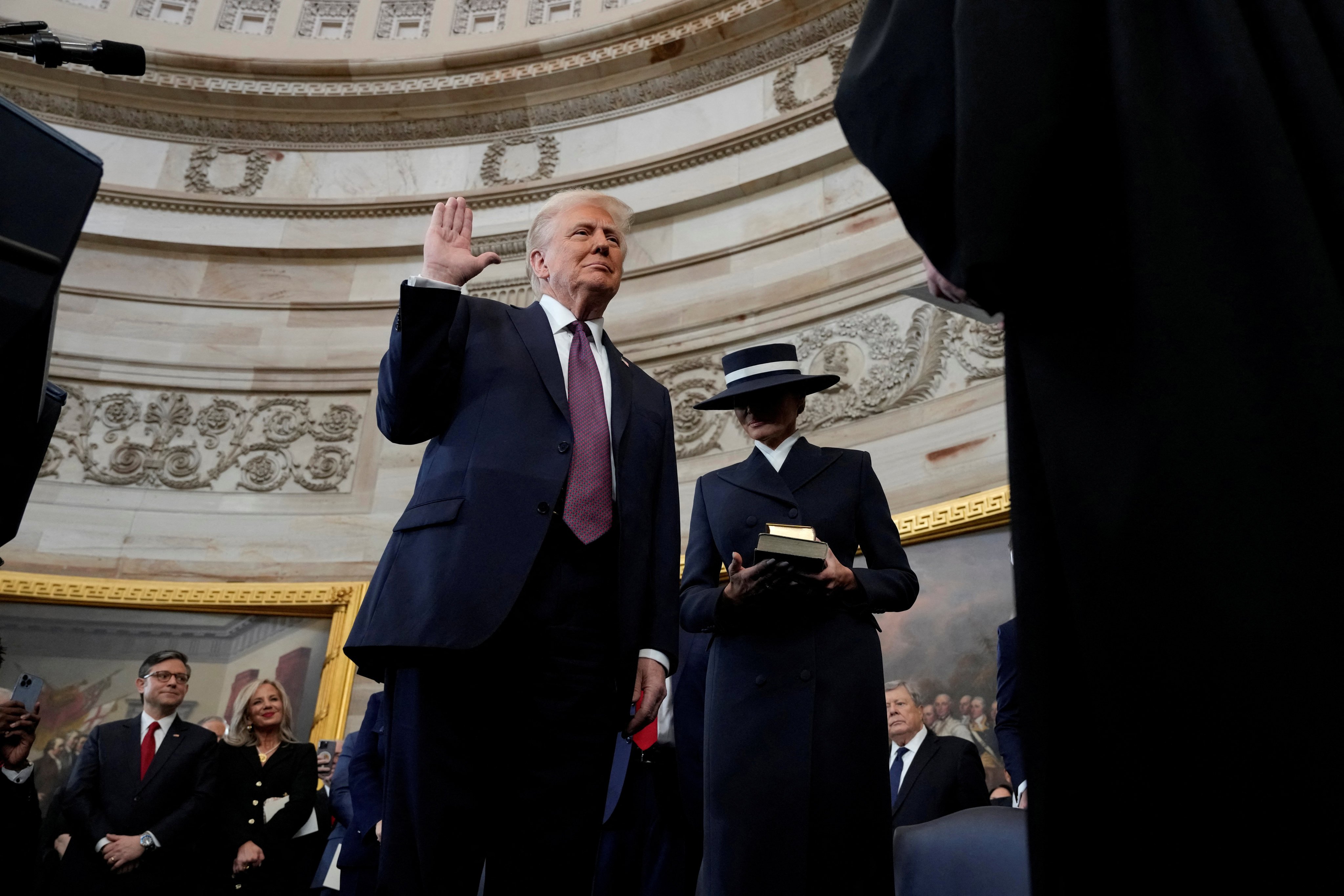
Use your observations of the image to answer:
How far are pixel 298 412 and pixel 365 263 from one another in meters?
1.52

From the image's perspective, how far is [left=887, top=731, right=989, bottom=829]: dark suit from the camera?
416cm

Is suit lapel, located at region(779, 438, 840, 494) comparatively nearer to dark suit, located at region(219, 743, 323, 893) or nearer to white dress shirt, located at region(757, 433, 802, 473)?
white dress shirt, located at region(757, 433, 802, 473)

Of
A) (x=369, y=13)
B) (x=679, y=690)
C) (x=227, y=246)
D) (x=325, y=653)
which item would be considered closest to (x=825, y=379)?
(x=679, y=690)

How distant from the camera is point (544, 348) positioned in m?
2.39

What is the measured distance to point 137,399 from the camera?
26.5 feet

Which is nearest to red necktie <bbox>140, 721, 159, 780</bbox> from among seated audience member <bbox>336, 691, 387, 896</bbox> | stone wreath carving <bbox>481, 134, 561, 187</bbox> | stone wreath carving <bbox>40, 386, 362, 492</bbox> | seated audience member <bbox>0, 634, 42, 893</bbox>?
seated audience member <bbox>0, 634, 42, 893</bbox>

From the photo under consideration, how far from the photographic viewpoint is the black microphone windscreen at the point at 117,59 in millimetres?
2424

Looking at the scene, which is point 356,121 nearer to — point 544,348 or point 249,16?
point 249,16

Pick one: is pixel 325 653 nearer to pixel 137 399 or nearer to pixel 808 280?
pixel 137 399

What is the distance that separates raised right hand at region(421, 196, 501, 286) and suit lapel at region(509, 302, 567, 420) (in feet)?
0.65

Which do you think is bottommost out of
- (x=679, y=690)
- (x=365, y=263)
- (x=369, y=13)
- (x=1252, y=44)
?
(x=679, y=690)

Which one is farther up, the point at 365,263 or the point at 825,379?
the point at 365,263

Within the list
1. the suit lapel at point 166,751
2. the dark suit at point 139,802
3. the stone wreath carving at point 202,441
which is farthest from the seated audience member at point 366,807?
the stone wreath carving at point 202,441

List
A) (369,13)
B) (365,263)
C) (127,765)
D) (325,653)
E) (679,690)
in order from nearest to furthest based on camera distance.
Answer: (679,690) → (127,765) → (325,653) → (365,263) → (369,13)
